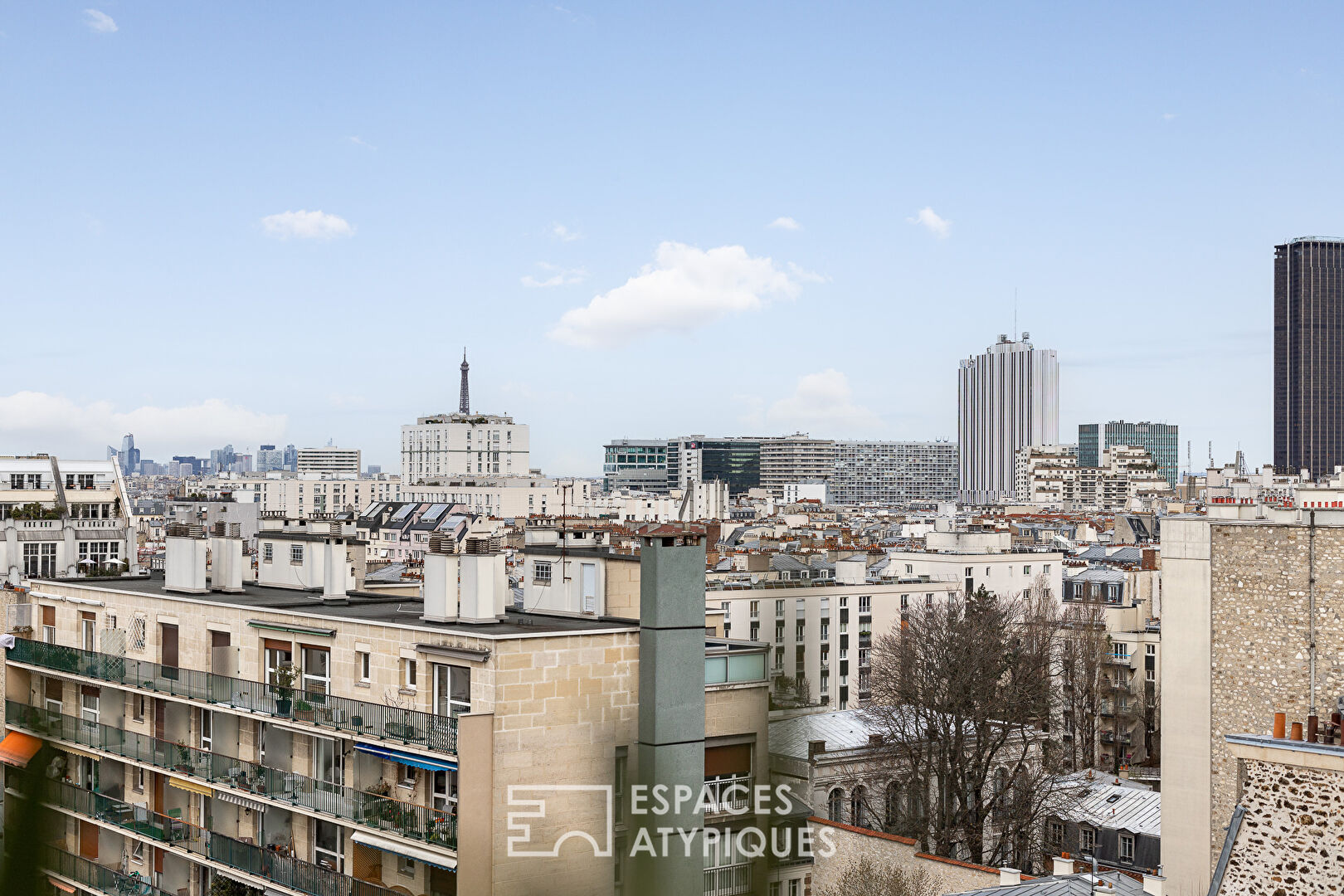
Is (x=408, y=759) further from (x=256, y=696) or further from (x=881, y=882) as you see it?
(x=881, y=882)

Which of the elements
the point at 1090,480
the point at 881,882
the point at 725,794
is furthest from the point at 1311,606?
the point at 1090,480

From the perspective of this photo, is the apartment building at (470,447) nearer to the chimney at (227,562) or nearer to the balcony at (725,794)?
the chimney at (227,562)

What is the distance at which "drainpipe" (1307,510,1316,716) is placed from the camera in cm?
1802

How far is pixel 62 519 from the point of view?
28922 mm

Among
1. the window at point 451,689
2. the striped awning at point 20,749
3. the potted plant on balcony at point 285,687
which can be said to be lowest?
the potted plant on balcony at point 285,687

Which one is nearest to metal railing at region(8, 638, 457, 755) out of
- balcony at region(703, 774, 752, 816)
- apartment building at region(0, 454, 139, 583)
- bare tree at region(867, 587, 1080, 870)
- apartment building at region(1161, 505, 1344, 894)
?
apartment building at region(0, 454, 139, 583)

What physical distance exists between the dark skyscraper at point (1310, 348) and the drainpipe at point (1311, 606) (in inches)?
6925

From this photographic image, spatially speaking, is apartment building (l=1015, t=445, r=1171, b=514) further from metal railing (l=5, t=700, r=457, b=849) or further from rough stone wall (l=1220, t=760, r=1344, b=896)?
rough stone wall (l=1220, t=760, r=1344, b=896)

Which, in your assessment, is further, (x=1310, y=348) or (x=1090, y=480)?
(x=1310, y=348)

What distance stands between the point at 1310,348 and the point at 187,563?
190m

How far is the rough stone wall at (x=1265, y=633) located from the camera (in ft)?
59.3

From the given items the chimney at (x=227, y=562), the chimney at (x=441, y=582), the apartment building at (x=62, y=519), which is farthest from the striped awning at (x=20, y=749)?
the apartment building at (x=62, y=519)

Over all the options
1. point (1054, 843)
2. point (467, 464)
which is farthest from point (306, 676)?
point (467, 464)

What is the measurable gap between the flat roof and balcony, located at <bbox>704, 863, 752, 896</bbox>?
5.53 m
